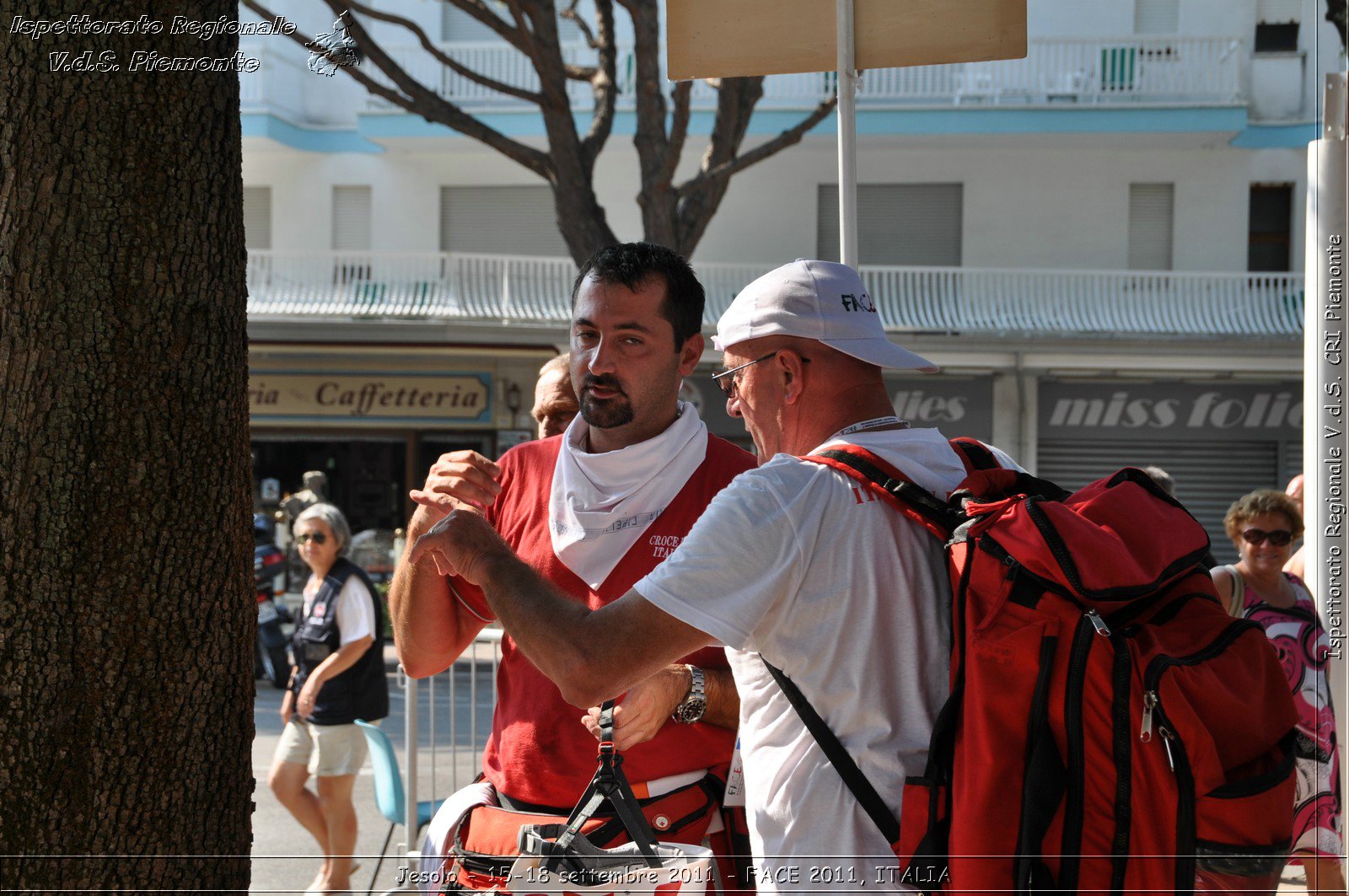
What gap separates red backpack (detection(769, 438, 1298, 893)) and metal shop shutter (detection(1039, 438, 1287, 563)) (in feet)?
63.7

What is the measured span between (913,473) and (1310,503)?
2035mm

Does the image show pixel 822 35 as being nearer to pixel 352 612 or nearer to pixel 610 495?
pixel 610 495

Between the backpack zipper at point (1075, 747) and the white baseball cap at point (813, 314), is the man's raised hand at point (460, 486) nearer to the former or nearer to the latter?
the white baseball cap at point (813, 314)

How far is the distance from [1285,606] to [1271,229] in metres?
17.9

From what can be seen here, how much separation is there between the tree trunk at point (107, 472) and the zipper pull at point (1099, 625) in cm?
152

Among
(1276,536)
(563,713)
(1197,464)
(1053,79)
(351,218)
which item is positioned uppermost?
(1053,79)

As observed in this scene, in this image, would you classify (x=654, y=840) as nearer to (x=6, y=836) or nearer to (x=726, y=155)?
(x=6, y=836)

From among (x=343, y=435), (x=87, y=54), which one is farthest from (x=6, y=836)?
(x=343, y=435)

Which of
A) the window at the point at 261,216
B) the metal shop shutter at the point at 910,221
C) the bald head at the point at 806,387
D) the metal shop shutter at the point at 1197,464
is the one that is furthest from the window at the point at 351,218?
the bald head at the point at 806,387

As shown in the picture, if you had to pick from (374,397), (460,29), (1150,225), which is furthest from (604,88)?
(1150,225)

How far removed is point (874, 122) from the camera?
792 inches

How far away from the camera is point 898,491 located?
1986 mm

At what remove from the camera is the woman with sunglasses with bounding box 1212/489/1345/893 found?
437cm

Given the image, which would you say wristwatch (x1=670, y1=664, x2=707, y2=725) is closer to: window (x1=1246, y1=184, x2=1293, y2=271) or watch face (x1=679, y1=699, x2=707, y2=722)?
watch face (x1=679, y1=699, x2=707, y2=722)
